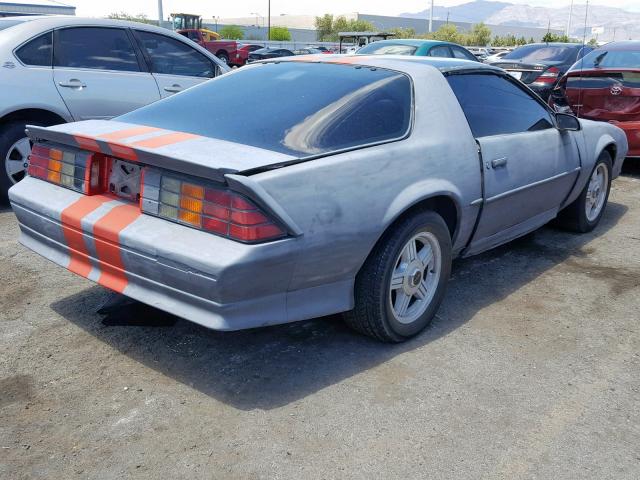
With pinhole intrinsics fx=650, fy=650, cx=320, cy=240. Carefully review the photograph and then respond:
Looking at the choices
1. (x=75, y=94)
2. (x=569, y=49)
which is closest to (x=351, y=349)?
(x=75, y=94)

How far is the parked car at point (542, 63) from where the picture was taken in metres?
10.2

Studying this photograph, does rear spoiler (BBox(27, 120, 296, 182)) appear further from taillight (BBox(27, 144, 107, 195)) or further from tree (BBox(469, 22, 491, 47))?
tree (BBox(469, 22, 491, 47))

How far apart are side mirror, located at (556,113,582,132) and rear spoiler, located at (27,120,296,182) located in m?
2.49

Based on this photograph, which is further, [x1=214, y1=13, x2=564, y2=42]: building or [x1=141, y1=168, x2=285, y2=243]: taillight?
[x1=214, y1=13, x2=564, y2=42]: building

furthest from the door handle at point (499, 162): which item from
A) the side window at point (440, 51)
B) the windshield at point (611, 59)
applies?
the side window at point (440, 51)

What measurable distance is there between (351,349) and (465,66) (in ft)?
5.95

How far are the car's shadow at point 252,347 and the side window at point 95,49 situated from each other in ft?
9.19

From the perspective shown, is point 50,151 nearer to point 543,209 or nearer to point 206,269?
point 206,269

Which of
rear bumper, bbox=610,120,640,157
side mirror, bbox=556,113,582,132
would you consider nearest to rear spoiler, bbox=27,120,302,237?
side mirror, bbox=556,113,582,132

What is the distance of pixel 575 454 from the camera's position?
2.41 m

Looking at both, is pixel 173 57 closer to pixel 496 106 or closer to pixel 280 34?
pixel 496 106

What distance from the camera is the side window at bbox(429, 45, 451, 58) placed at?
10.4 metres

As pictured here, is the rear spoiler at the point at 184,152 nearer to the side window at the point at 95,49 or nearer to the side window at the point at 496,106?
the side window at the point at 496,106

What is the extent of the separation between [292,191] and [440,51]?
29.0 ft
